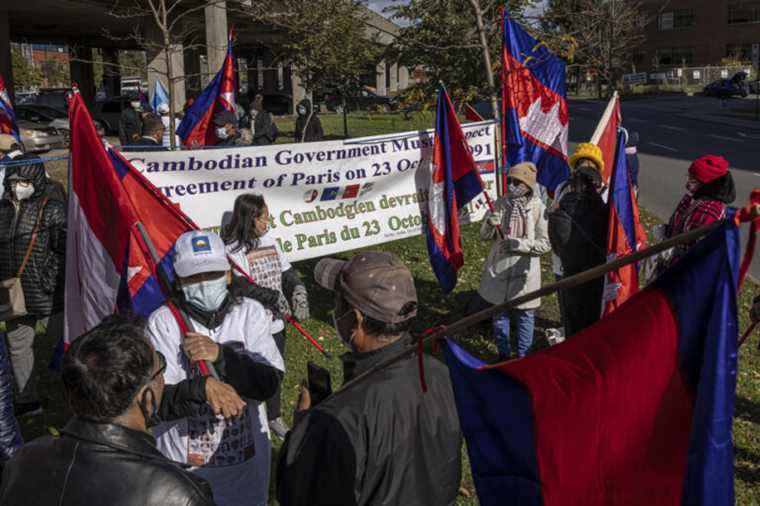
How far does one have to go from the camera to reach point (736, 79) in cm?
5159

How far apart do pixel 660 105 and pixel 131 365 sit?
50.5 metres

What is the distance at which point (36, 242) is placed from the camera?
5539mm

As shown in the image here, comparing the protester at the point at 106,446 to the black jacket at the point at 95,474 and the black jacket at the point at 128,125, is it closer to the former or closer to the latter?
the black jacket at the point at 95,474

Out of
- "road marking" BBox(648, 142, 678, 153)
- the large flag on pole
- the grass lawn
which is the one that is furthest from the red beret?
"road marking" BBox(648, 142, 678, 153)

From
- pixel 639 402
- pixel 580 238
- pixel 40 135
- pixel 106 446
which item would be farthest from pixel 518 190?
pixel 40 135

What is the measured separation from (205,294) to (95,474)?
1.31 m

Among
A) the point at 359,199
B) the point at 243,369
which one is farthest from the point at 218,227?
the point at 243,369

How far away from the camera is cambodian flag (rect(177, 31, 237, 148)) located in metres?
9.29

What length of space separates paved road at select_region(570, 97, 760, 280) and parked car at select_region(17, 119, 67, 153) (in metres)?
17.5

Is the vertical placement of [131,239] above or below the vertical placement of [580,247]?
above

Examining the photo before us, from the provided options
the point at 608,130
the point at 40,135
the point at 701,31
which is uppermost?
the point at 701,31

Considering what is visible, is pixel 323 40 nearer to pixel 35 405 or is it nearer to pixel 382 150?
pixel 382 150

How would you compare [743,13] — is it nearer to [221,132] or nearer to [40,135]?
[40,135]

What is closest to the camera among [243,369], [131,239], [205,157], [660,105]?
[243,369]
